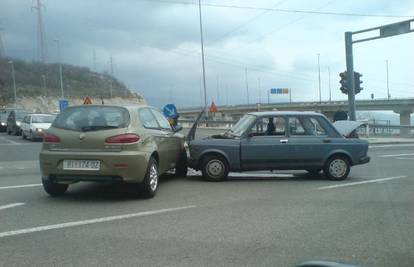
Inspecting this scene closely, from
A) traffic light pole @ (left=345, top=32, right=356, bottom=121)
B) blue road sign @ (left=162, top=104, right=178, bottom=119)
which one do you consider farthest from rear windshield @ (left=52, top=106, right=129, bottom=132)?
traffic light pole @ (left=345, top=32, right=356, bottom=121)

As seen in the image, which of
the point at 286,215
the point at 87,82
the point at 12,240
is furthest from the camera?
the point at 87,82

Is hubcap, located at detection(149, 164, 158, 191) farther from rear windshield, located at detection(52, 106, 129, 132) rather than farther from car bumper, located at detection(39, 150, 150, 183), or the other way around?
rear windshield, located at detection(52, 106, 129, 132)

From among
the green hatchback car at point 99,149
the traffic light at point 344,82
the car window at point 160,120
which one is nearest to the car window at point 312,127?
the car window at point 160,120

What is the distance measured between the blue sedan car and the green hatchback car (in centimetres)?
189

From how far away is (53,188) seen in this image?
836cm

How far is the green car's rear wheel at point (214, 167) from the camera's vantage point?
1006cm

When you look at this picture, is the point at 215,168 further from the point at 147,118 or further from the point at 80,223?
the point at 80,223

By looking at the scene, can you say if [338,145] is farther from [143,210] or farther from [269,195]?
[143,210]

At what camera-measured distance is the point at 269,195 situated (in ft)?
27.9

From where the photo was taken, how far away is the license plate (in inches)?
303

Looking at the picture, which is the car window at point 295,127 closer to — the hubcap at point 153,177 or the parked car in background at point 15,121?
the hubcap at point 153,177

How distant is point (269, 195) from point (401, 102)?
76.3 metres

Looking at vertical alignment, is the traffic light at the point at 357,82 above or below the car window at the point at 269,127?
above

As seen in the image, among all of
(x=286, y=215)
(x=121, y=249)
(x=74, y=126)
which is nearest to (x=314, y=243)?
(x=286, y=215)
